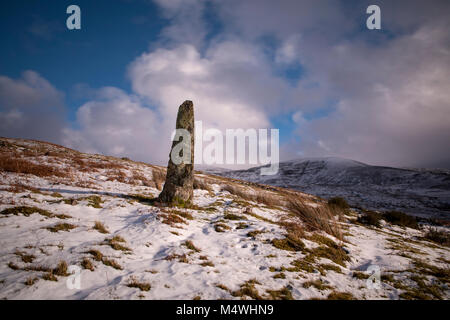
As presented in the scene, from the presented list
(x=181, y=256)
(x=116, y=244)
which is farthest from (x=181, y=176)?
(x=181, y=256)

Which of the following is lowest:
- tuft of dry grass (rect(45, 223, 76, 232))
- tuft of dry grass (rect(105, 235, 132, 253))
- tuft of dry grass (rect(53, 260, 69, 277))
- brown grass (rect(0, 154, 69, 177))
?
tuft of dry grass (rect(105, 235, 132, 253))

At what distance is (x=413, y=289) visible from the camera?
455 centimetres

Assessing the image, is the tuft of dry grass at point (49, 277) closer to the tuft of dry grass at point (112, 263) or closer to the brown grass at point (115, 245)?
the tuft of dry grass at point (112, 263)

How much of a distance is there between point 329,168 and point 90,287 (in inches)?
4450

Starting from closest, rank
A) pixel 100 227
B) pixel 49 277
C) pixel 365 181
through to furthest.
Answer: pixel 49 277 < pixel 100 227 < pixel 365 181

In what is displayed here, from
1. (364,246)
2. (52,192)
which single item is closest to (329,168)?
(364,246)

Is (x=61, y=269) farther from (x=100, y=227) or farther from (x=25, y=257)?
(x=100, y=227)

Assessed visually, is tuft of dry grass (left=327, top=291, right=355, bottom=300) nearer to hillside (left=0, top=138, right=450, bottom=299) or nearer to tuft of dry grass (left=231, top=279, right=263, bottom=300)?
hillside (left=0, top=138, right=450, bottom=299)

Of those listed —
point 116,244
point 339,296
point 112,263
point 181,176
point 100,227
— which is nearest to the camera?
point 339,296

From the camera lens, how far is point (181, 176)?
1036 cm

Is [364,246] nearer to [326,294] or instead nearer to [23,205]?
[326,294]

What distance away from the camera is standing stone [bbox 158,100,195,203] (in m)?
10.3

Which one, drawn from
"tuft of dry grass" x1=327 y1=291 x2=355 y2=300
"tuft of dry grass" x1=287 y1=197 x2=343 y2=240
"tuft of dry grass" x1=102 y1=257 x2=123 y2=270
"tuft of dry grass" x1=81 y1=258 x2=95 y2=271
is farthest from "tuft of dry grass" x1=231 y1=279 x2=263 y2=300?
"tuft of dry grass" x1=287 y1=197 x2=343 y2=240

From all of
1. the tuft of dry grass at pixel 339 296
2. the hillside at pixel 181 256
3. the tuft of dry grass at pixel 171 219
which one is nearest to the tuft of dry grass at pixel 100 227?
the hillside at pixel 181 256
